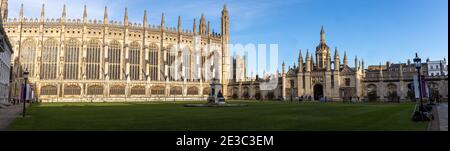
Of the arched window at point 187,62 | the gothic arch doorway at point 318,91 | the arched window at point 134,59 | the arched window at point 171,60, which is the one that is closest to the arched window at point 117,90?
the arched window at point 134,59

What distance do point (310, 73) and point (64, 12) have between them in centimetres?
5390

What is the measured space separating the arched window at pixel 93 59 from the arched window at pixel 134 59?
22.4 feet

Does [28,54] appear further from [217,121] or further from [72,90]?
[217,121]

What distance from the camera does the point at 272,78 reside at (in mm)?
A: 77562

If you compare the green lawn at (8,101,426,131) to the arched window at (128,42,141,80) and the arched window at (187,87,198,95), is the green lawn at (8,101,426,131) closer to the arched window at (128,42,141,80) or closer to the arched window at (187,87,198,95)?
the arched window at (128,42,141,80)

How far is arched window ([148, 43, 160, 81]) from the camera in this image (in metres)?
76.9

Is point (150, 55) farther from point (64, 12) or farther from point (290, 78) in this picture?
point (290, 78)

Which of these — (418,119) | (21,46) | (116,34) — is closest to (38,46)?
(21,46)

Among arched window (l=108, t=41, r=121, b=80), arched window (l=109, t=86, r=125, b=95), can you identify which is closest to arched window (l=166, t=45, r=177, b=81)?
arched window (l=108, t=41, r=121, b=80)

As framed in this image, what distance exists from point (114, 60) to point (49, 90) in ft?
47.8

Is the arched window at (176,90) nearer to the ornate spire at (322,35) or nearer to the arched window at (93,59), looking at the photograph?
the arched window at (93,59)

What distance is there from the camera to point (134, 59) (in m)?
75.4

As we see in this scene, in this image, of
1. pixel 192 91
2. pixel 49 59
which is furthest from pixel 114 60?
pixel 192 91

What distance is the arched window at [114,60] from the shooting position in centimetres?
7256
